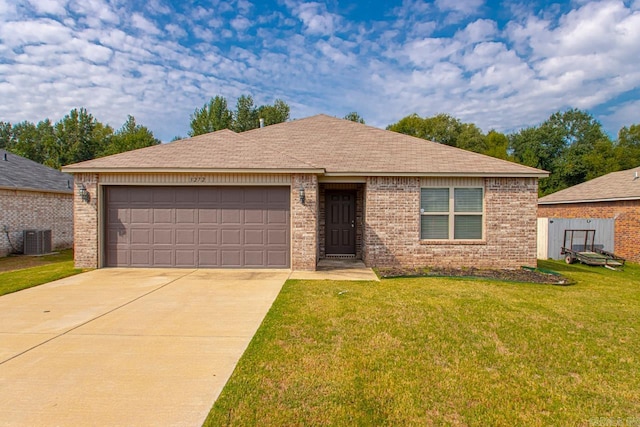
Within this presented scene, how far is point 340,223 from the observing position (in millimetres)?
10773

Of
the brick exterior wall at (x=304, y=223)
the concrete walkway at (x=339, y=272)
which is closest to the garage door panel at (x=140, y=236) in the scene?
the brick exterior wall at (x=304, y=223)

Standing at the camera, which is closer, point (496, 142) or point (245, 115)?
point (245, 115)

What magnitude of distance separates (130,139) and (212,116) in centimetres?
1171

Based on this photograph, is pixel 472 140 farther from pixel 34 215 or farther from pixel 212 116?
pixel 34 215

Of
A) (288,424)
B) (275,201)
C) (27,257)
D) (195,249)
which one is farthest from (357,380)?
(27,257)

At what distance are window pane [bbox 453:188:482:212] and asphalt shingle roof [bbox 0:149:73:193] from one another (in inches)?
584

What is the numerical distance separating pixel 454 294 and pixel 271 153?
5847mm

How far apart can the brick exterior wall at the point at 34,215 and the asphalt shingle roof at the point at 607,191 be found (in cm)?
2288

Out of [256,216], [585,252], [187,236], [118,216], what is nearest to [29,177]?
[118,216]

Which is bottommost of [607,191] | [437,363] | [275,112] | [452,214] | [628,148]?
[437,363]

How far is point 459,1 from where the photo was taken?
395 inches

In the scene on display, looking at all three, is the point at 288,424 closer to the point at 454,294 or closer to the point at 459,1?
the point at 454,294

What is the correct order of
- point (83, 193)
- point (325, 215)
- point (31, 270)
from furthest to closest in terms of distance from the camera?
1. point (325, 215)
2. point (31, 270)
3. point (83, 193)

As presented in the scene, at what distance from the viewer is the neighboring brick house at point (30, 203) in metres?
11.6
